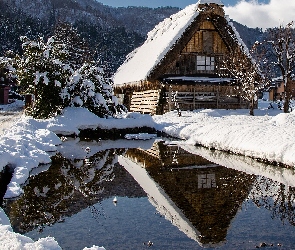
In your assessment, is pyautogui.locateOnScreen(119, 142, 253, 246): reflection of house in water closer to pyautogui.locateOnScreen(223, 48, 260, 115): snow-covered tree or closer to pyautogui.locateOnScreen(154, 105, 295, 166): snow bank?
pyautogui.locateOnScreen(154, 105, 295, 166): snow bank

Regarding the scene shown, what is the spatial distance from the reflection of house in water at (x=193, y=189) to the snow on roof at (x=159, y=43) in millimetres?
12946

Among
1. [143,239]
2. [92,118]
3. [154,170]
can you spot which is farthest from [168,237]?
[92,118]

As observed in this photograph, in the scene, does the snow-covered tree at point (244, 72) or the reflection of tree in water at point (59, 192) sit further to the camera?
the snow-covered tree at point (244, 72)

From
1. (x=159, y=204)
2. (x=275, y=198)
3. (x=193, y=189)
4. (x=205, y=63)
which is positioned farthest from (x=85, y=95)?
(x=275, y=198)

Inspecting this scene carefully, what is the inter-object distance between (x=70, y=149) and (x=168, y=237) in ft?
27.0

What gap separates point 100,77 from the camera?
778 inches

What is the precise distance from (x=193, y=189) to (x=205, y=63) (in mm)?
19629

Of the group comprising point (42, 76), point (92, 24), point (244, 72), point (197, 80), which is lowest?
point (197, 80)

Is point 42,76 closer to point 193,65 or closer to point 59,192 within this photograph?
point 193,65

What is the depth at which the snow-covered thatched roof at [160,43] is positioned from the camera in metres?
23.5

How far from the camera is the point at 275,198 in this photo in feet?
22.0

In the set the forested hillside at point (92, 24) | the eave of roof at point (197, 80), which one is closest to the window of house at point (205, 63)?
the eave of roof at point (197, 80)

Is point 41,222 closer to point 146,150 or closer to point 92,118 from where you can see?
point 146,150

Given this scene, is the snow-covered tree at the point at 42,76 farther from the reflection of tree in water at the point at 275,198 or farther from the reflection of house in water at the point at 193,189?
the reflection of tree in water at the point at 275,198
